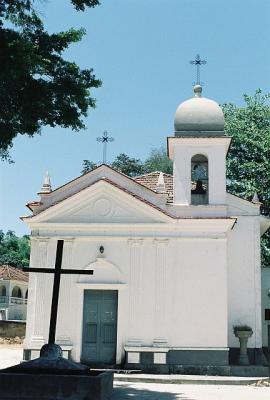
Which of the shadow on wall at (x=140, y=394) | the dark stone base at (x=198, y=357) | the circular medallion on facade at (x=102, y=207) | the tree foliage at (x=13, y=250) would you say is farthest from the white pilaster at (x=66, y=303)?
the tree foliage at (x=13, y=250)

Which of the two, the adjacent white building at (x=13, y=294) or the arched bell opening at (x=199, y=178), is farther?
the adjacent white building at (x=13, y=294)

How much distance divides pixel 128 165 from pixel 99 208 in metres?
33.6

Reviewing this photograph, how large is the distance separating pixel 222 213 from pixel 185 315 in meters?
3.77

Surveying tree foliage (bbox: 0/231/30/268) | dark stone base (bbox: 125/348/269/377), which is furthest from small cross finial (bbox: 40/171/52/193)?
tree foliage (bbox: 0/231/30/268)

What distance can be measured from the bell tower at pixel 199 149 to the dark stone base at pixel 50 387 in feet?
34.5

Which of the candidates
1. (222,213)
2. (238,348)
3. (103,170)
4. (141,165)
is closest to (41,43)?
(103,170)

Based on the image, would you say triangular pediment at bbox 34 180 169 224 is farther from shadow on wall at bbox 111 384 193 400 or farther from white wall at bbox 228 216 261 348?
shadow on wall at bbox 111 384 193 400

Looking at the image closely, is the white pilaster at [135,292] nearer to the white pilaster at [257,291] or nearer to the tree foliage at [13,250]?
the white pilaster at [257,291]

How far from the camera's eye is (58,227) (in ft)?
65.0

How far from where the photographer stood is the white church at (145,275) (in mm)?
18953

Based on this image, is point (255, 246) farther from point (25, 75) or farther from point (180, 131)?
point (25, 75)

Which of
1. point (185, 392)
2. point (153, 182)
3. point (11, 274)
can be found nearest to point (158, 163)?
point (11, 274)

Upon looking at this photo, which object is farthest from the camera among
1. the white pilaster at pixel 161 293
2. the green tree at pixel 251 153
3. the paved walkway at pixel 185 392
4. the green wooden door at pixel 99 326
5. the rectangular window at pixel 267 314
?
the green tree at pixel 251 153

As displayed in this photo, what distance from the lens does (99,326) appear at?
63.6 feet
